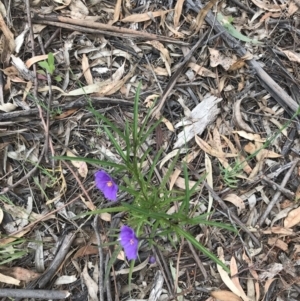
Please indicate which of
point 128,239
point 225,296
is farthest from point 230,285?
point 128,239

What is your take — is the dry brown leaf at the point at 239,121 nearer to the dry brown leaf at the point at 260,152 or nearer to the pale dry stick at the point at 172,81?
→ the dry brown leaf at the point at 260,152

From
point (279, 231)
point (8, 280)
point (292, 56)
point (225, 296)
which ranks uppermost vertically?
point (292, 56)

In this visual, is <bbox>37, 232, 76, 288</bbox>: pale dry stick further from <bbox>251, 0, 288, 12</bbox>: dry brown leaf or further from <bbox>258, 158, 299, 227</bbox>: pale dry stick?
→ <bbox>251, 0, 288, 12</bbox>: dry brown leaf

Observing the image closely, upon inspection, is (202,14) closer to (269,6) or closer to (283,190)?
(269,6)

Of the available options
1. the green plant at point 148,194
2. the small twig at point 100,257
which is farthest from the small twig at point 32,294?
the green plant at point 148,194

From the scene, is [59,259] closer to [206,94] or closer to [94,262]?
[94,262]

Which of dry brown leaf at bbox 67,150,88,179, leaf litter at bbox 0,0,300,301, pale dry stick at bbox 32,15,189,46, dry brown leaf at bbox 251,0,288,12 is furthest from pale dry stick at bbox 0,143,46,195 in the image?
dry brown leaf at bbox 251,0,288,12
